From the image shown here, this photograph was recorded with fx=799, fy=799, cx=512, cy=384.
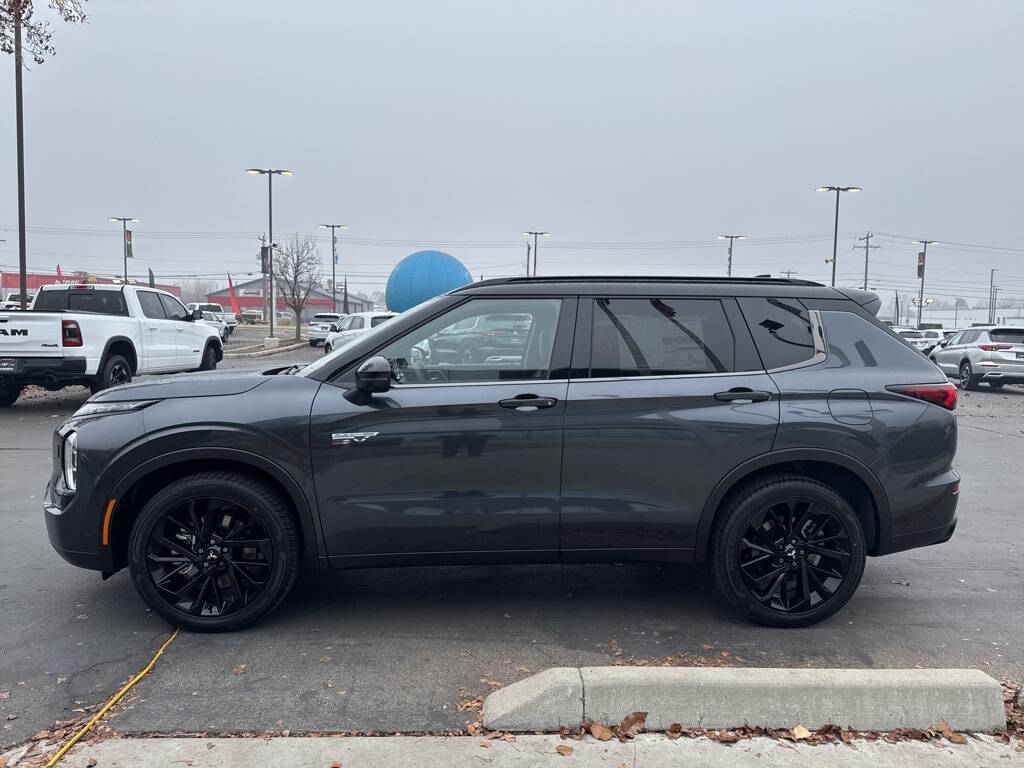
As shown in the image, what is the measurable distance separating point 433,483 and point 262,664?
118 centimetres

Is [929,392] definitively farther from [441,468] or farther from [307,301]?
[307,301]

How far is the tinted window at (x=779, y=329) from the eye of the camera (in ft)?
14.4

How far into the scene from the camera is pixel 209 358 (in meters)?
16.3

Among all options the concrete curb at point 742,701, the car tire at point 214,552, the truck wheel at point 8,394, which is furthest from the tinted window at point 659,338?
the truck wheel at point 8,394

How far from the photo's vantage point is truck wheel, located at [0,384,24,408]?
12.8 meters

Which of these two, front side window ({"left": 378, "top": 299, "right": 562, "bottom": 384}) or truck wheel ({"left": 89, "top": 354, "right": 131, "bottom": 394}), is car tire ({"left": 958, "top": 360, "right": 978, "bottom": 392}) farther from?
front side window ({"left": 378, "top": 299, "right": 562, "bottom": 384})

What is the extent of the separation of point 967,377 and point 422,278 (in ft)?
61.3

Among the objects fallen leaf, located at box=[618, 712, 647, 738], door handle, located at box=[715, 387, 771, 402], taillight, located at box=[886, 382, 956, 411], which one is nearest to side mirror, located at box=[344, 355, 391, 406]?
door handle, located at box=[715, 387, 771, 402]

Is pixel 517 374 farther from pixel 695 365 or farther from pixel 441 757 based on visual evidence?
pixel 441 757

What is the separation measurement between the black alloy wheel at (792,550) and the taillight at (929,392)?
2.60ft

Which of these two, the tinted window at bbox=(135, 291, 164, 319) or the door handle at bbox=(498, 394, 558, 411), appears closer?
the door handle at bbox=(498, 394, 558, 411)

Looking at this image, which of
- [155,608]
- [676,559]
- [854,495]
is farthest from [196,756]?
[854,495]

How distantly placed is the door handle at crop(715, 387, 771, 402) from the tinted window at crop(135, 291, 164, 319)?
40.1 ft

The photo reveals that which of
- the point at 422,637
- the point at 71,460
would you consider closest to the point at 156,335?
the point at 71,460
